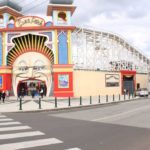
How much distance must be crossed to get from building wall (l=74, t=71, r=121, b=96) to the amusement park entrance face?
402 cm

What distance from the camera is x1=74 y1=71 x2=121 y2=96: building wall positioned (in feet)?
151

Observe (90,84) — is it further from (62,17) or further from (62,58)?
(62,17)

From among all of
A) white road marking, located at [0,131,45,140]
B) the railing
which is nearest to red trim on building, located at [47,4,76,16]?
the railing

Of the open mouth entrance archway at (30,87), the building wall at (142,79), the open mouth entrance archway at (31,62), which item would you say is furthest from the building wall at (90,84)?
the building wall at (142,79)

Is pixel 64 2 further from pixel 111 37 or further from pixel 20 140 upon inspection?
pixel 20 140

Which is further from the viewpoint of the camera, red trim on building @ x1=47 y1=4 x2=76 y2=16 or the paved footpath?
red trim on building @ x1=47 y1=4 x2=76 y2=16

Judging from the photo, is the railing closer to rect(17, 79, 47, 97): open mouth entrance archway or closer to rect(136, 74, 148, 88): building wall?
rect(17, 79, 47, 97): open mouth entrance archway

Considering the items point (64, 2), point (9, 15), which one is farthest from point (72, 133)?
point (9, 15)

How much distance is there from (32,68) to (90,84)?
347 inches

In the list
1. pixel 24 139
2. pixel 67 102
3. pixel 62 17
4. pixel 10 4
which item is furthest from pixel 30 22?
pixel 24 139

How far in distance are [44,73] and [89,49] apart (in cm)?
1063

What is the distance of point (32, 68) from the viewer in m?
46.0

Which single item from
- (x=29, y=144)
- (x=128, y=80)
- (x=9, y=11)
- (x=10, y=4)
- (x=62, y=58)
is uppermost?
(x=10, y=4)

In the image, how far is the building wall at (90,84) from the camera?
46.1 metres
